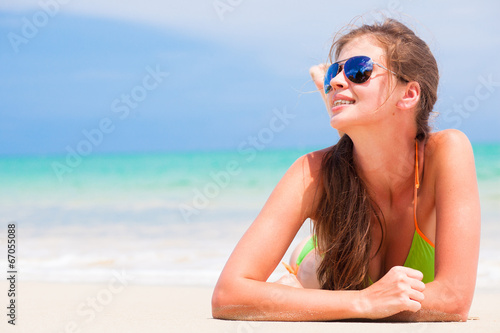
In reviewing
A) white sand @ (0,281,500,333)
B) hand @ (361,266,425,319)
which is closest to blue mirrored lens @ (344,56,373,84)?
hand @ (361,266,425,319)

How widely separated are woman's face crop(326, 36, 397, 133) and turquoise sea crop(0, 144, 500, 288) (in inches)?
121

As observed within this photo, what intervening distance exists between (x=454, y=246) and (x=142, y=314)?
69.7 inches

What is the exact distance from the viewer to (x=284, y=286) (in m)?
2.78

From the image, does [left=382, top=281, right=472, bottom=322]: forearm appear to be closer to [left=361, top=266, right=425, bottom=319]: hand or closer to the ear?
[left=361, top=266, right=425, bottom=319]: hand

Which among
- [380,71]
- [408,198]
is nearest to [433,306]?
[408,198]

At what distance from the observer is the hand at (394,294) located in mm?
2576

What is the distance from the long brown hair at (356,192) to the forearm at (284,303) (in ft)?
1.26

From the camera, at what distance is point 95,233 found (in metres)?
9.76

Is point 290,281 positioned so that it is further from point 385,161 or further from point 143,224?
point 143,224

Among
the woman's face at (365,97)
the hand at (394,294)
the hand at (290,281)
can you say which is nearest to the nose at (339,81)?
the woman's face at (365,97)

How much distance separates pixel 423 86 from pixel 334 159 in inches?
23.9

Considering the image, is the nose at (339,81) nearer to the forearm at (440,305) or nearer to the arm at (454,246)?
the arm at (454,246)

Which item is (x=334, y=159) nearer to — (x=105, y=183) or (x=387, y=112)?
(x=387, y=112)

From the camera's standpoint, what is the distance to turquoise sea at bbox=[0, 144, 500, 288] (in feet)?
21.6
